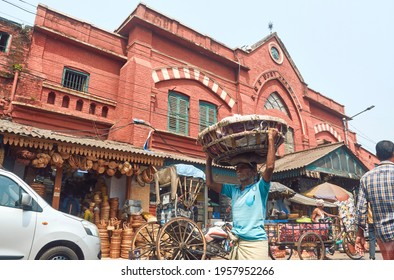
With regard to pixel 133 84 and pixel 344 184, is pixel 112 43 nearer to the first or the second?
pixel 133 84

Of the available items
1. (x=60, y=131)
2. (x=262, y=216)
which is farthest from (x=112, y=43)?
(x=262, y=216)

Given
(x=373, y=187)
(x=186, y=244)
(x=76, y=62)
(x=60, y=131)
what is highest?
(x=76, y=62)

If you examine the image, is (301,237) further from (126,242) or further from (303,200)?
(303,200)

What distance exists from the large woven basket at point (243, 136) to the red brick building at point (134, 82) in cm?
639

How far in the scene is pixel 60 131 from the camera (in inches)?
405

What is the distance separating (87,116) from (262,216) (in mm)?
9686

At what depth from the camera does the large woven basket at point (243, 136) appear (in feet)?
10.1

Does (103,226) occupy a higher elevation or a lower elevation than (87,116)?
lower

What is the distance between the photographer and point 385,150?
3457 mm

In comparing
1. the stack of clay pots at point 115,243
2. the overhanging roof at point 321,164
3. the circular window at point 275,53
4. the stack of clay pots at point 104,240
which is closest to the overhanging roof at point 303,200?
the overhanging roof at point 321,164

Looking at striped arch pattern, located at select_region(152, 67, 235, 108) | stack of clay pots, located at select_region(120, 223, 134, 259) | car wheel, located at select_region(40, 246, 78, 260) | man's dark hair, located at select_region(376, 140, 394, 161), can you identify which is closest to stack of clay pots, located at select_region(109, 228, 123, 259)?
stack of clay pots, located at select_region(120, 223, 134, 259)

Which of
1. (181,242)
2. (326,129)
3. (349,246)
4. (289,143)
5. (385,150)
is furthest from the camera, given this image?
(326,129)

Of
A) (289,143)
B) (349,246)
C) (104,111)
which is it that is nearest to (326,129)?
(289,143)

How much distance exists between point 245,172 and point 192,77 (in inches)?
450
